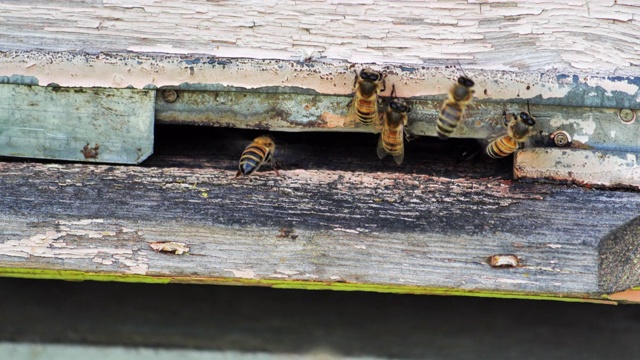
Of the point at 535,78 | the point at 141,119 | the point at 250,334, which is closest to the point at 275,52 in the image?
the point at 141,119

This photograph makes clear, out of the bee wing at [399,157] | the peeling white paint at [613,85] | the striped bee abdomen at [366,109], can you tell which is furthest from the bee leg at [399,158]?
the peeling white paint at [613,85]

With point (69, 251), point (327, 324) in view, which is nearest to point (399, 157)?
point (327, 324)

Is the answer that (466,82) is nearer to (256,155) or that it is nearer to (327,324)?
(256,155)

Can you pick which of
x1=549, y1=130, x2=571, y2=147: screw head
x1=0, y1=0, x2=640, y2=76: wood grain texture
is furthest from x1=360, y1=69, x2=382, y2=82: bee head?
x1=549, y1=130, x2=571, y2=147: screw head

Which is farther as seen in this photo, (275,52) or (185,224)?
(275,52)

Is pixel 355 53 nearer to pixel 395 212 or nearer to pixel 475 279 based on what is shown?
pixel 395 212

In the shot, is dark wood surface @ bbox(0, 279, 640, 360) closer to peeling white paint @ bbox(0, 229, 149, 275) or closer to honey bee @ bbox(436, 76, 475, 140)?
peeling white paint @ bbox(0, 229, 149, 275)

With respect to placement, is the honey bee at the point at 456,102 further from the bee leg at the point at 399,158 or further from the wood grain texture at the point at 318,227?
the bee leg at the point at 399,158
